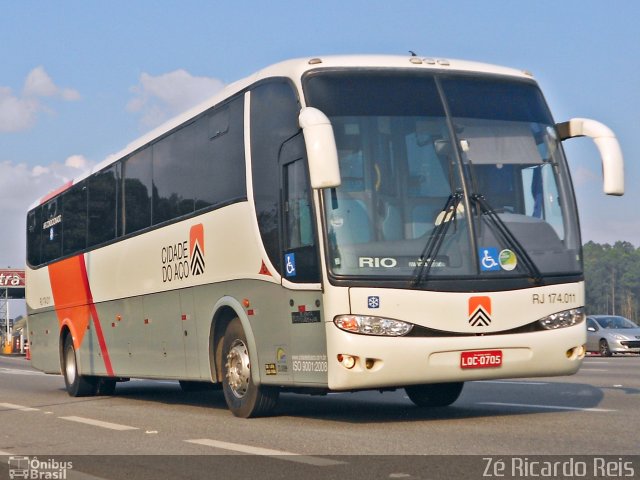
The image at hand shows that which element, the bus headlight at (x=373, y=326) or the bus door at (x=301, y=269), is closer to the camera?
the bus headlight at (x=373, y=326)

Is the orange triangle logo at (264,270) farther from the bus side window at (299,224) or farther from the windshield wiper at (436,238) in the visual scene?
the windshield wiper at (436,238)

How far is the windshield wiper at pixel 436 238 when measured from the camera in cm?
1123

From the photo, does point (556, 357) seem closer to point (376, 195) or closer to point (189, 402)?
point (376, 195)

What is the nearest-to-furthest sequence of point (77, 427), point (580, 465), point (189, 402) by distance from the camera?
point (580, 465) < point (77, 427) < point (189, 402)

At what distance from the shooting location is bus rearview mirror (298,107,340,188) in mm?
Answer: 10797

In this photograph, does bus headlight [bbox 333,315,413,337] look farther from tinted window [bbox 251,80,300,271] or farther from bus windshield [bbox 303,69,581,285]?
tinted window [bbox 251,80,300,271]

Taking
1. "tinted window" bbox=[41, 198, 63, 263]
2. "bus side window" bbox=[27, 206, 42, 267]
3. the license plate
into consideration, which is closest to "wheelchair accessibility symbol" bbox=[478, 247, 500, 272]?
the license plate

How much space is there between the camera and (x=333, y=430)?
11500 mm

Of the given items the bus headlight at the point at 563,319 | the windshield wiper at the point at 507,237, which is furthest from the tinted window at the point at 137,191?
the bus headlight at the point at 563,319

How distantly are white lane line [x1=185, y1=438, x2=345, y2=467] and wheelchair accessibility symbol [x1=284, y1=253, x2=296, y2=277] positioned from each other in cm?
196

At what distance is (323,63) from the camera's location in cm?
1210

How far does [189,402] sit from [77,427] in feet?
15.3

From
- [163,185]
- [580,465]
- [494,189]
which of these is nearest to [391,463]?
[580,465]

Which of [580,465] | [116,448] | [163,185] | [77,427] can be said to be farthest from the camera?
[163,185]
